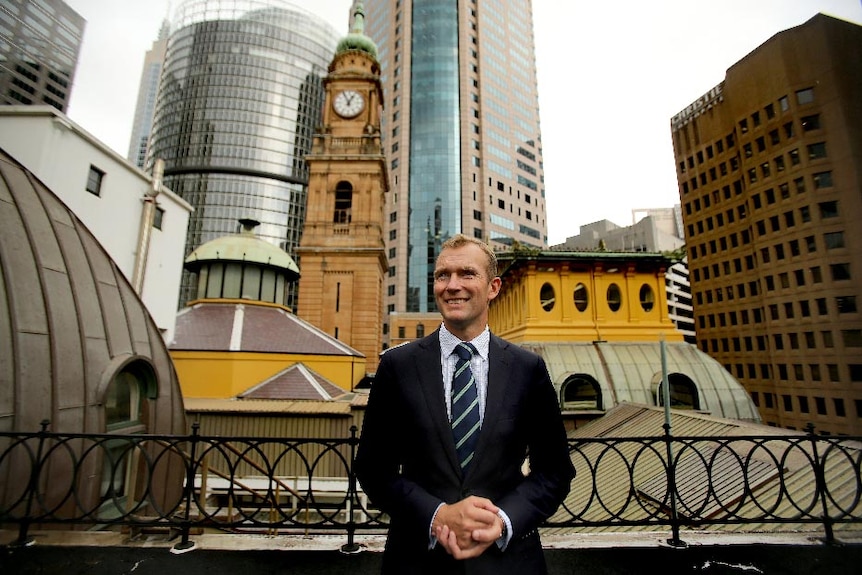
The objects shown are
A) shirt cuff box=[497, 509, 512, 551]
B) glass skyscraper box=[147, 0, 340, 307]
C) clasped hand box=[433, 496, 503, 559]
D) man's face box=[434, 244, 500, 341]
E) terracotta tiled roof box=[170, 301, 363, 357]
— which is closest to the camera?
clasped hand box=[433, 496, 503, 559]

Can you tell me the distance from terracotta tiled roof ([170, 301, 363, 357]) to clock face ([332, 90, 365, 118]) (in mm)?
22101

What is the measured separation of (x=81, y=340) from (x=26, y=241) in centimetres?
186

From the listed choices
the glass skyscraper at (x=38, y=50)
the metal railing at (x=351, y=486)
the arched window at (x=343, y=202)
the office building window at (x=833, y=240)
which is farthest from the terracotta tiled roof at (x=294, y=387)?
the office building window at (x=833, y=240)

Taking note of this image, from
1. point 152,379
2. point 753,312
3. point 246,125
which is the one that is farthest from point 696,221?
point 246,125

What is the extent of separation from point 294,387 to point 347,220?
2036 cm

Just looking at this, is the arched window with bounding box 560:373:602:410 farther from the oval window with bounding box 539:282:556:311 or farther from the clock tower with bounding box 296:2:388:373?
the clock tower with bounding box 296:2:388:373

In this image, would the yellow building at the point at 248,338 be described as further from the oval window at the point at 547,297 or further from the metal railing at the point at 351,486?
the oval window at the point at 547,297

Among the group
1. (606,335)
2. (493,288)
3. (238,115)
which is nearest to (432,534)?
(493,288)

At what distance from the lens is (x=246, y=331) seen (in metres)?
22.1

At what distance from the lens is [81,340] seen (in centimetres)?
658

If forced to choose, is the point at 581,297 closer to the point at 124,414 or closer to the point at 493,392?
the point at 124,414

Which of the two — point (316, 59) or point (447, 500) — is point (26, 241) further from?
point (316, 59)

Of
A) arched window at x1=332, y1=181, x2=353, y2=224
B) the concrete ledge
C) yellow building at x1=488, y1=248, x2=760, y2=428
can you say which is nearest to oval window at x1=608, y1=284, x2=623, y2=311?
yellow building at x1=488, y1=248, x2=760, y2=428

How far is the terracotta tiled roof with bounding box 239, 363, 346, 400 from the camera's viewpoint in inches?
→ 716
